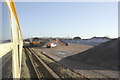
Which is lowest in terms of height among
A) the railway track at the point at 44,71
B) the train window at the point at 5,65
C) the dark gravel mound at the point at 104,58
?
the railway track at the point at 44,71

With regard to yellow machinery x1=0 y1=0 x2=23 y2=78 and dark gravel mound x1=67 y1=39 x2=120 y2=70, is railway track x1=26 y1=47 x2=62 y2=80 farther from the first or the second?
yellow machinery x1=0 y1=0 x2=23 y2=78

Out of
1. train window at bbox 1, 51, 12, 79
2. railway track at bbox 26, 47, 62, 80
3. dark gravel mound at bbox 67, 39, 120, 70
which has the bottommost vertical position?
railway track at bbox 26, 47, 62, 80

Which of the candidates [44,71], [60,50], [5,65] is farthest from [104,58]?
[60,50]

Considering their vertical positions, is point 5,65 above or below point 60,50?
above

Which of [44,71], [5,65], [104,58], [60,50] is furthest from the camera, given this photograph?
[60,50]

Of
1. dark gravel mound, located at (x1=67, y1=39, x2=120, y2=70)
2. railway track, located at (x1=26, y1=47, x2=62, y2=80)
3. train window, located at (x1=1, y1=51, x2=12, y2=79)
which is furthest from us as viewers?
dark gravel mound, located at (x1=67, y1=39, x2=120, y2=70)

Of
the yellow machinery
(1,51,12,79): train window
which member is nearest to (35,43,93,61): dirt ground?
the yellow machinery

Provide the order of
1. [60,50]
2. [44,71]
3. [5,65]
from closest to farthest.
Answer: [5,65] → [44,71] → [60,50]

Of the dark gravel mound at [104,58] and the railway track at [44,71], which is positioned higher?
the dark gravel mound at [104,58]

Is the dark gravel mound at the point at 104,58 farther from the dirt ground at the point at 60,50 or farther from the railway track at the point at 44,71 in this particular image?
the railway track at the point at 44,71

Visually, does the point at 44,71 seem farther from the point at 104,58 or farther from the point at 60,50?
the point at 60,50

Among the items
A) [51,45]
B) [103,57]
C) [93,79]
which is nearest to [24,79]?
[93,79]

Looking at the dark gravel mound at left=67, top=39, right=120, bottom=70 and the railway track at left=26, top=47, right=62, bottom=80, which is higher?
the dark gravel mound at left=67, top=39, right=120, bottom=70

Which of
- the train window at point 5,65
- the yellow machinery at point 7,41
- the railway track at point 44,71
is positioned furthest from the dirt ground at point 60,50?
the train window at point 5,65
